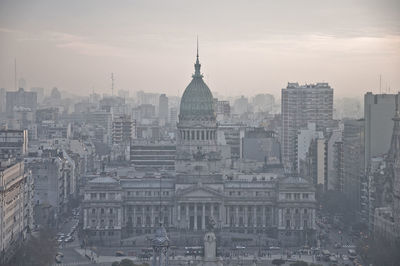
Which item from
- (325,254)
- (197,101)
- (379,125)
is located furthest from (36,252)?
(197,101)

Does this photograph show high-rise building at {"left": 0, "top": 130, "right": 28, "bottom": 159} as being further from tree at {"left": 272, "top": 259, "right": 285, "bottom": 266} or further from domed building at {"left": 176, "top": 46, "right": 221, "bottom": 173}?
tree at {"left": 272, "top": 259, "right": 285, "bottom": 266}

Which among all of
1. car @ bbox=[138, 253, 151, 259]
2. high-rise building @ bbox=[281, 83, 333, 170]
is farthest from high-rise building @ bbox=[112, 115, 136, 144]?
car @ bbox=[138, 253, 151, 259]

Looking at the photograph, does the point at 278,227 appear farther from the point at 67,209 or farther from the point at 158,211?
the point at 67,209

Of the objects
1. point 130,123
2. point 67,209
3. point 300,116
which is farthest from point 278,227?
point 130,123

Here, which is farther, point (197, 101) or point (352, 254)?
point (197, 101)

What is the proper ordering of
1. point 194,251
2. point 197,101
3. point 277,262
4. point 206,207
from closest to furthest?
point 277,262 → point 194,251 → point 206,207 → point 197,101

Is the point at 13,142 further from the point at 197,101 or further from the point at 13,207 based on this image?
the point at 13,207
